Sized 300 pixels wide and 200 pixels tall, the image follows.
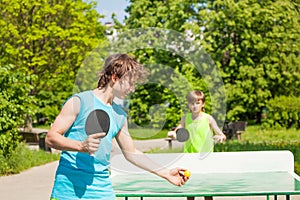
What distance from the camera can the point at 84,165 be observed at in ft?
13.8

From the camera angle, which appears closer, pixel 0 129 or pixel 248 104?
pixel 0 129

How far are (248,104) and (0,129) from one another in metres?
14.9

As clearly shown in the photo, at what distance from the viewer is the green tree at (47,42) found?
2628 cm

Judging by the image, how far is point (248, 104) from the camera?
27.2 metres

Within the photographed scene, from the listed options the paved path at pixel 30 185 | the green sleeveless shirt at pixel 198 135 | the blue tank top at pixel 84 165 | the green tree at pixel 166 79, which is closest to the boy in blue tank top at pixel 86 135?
the blue tank top at pixel 84 165

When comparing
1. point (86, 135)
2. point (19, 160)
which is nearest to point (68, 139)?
point (86, 135)

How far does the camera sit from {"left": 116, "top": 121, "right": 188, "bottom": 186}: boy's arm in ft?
14.6

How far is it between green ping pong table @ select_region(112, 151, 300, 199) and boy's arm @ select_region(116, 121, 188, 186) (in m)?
0.97

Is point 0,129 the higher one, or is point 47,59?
point 47,59

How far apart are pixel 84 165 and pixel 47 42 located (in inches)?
945

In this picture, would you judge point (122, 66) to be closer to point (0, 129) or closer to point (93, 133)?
point (93, 133)

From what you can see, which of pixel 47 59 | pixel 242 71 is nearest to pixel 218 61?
pixel 242 71

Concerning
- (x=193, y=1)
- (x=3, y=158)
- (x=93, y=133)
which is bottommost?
(x=3, y=158)

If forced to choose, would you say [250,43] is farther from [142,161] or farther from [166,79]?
[142,161]
